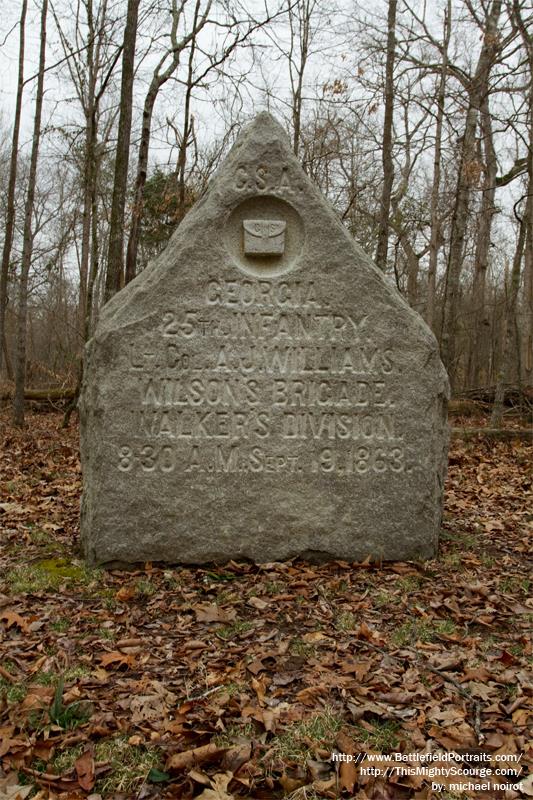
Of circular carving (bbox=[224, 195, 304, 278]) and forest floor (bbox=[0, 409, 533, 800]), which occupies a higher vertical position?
circular carving (bbox=[224, 195, 304, 278])

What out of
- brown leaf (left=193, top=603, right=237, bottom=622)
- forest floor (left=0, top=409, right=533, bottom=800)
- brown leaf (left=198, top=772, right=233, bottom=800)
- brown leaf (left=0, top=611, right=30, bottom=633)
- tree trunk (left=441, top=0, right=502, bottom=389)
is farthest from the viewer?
tree trunk (left=441, top=0, right=502, bottom=389)

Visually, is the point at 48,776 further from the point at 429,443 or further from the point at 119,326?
the point at 429,443

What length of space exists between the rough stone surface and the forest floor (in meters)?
0.31

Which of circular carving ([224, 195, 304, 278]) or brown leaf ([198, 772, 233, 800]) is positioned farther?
circular carving ([224, 195, 304, 278])

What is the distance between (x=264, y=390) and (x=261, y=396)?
0.05m

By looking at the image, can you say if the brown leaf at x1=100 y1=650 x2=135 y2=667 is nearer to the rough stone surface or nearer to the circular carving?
the rough stone surface

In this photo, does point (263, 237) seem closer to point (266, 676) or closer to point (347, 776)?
point (266, 676)

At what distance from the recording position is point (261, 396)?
4840 millimetres

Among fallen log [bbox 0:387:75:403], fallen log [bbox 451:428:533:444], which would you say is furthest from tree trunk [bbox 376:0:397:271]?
fallen log [bbox 0:387:75:403]

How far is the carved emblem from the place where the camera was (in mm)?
4828

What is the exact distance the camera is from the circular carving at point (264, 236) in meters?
4.84

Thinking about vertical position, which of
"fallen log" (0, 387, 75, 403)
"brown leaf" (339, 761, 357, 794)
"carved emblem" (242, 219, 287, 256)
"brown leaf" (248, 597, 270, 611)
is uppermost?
"carved emblem" (242, 219, 287, 256)

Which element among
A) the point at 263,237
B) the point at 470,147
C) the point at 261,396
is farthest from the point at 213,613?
the point at 470,147

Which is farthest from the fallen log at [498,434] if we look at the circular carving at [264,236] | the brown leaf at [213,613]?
the brown leaf at [213,613]
